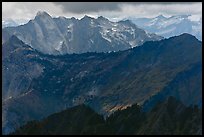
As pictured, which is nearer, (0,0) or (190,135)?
(0,0)

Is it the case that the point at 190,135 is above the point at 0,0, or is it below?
below

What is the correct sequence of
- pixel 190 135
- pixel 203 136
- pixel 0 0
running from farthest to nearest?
pixel 190 135 < pixel 203 136 < pixel 0 0

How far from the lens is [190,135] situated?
7466 inches

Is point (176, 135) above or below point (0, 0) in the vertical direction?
below

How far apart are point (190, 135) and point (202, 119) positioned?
12858 millimetres

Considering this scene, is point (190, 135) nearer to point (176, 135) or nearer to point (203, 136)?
point (176, 135)

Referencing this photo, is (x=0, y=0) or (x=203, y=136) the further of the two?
(x=203, y=136)

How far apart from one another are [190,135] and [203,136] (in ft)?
79.9

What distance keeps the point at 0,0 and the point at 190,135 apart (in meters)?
120

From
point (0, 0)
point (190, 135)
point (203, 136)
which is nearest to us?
point (0, 0)

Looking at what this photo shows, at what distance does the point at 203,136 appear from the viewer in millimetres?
165500

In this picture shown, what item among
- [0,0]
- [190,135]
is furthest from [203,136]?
[0,0]

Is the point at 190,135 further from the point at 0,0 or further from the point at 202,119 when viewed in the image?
the point at 0,0

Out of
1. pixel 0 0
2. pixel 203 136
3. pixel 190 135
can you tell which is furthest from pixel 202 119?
pixel 0 0
